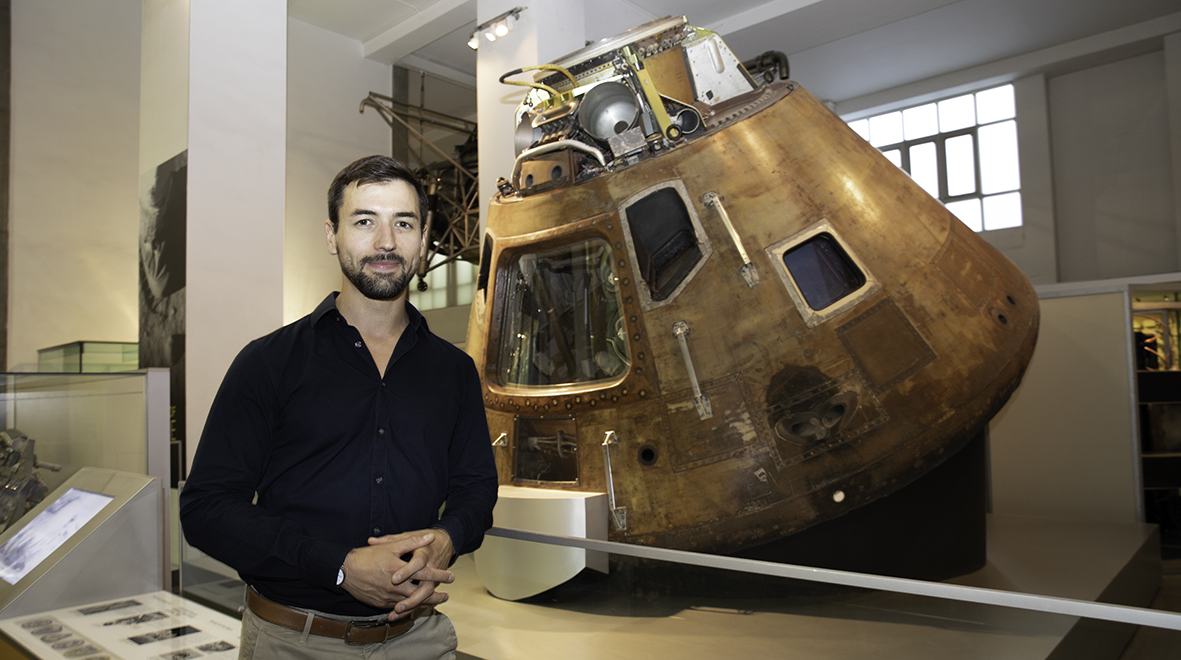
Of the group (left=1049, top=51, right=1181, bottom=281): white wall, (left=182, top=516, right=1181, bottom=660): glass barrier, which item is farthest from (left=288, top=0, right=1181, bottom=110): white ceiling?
(left=182, top=516, right=1181, bottom=660): glass barrier

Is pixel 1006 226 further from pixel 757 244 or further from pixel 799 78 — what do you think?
pixel 757 244

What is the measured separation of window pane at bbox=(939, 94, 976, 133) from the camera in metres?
8.87

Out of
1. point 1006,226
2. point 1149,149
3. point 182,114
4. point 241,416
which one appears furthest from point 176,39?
point 1149,149

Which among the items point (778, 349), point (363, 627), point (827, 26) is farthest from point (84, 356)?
point (827, 26)

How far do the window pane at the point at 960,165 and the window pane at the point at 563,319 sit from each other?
741 centimetres

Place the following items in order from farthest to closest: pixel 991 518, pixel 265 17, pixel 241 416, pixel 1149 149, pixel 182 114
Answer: pixel 1149 149 → pixel 991 518 → pixel 265 17 → pixel 182 114 → pixel 241 416

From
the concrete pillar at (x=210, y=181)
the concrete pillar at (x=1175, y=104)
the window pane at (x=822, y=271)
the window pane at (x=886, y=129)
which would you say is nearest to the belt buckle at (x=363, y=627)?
the window pane at (x=822, y=271)

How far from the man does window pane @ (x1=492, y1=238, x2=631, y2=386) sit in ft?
5.44

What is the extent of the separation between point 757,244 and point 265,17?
316 cm

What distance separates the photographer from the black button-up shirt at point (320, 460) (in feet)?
3.90

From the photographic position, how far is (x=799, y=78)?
8727 millimetres

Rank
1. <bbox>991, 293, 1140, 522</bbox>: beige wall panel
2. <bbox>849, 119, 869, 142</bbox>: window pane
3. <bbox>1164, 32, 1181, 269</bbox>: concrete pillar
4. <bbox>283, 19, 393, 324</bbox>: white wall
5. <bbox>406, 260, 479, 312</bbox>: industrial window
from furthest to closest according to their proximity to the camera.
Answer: <bbox>849, 119, 869, 142</bbox>: window pane → <bbox>406, 260, 479, 312</bbox>: industrial window → <bbox>283, 19, 393, 324</bbox>: white wall → <bbox>1164, 32, 1181, 269</bbox>: concrete pillar → <bbox>991, 293, 1140, 522</bbox>: beige wall panel

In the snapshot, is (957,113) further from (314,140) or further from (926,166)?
(314,140)

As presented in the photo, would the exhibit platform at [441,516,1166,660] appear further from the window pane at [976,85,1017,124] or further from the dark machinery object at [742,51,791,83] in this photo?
Answer: the window pane at [976,85,1017,124]
